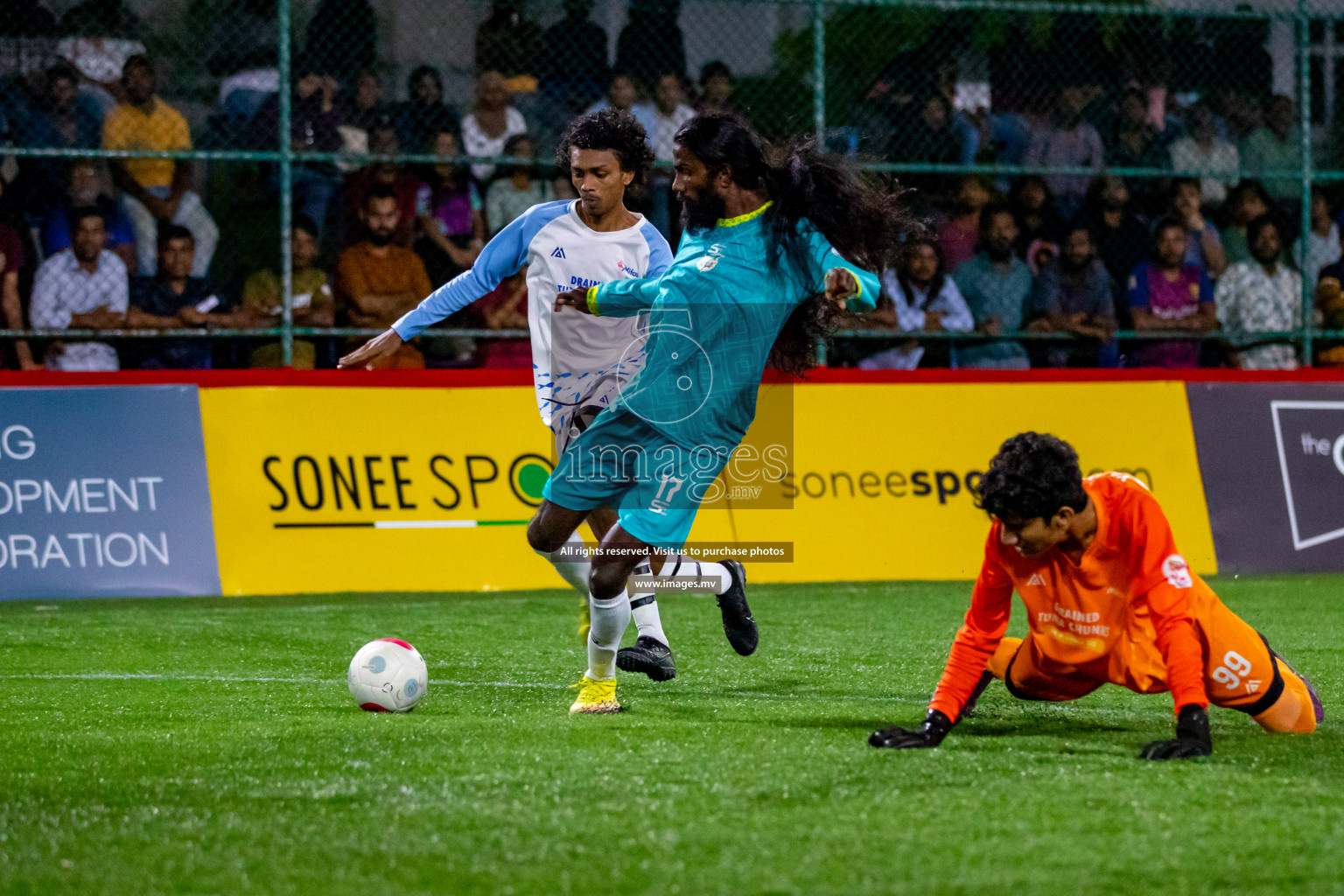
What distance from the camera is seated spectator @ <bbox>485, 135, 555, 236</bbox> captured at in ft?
35.1

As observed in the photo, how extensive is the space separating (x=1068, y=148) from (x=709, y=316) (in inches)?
283

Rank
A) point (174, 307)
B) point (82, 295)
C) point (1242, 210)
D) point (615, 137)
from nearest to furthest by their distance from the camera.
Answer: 1. point (615, 137)
2. point (82, 295)
3. point (174, 307)
4. point (1242, 210)

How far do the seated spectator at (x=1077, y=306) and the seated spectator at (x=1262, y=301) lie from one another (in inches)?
37.7

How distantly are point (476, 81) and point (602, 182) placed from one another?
5180 mm

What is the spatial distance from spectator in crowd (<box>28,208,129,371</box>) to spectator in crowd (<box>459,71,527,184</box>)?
245 centimetres

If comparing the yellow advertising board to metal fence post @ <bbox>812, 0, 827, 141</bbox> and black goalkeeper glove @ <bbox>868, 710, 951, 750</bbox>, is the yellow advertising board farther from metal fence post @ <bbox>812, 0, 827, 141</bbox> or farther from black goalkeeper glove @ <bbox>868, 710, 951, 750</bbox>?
black goalkeeper glove @ <bbox>868, 710, 951, 750</bbox>

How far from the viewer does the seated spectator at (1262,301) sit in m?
11.4

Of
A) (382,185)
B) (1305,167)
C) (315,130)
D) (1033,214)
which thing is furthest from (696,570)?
(1305,167)

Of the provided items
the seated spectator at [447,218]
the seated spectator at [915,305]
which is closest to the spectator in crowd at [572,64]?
the seated spectator at [447,218]

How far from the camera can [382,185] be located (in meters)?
10.4

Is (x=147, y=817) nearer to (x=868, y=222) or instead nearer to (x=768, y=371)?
(x=868, y=222)

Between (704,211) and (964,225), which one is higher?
(704,211)

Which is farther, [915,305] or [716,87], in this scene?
[716,87]

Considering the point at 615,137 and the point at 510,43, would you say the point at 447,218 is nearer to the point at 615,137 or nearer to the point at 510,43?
the point at 510,43
